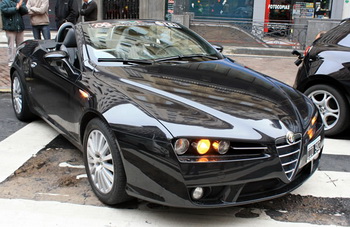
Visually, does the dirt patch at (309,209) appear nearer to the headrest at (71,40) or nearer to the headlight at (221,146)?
the headlight at (221,146)

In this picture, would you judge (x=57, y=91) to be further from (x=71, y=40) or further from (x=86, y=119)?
(x=86, y=119)

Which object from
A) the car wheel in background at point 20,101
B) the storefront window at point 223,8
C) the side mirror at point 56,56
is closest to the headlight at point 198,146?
the side mirror at point 56,56

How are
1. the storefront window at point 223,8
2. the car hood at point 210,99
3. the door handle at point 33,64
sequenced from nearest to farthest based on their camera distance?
the car hood at point 210,99 < the door handle at point 33,64 < the storefront window at point 223,8

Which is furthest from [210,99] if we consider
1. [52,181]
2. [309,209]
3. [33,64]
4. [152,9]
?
[152,9]

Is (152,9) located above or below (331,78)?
above

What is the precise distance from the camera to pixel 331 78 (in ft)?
17.0

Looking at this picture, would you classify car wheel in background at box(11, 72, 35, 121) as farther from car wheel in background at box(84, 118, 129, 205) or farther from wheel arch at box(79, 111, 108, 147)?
car wheel in background at box(84, 118, 129, 205)

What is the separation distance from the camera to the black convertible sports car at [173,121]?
281cm

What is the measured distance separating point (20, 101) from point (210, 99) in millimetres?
3359

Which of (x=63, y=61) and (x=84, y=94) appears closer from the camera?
(x=84, y=94)

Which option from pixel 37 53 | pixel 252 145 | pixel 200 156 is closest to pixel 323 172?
pixel 252 145

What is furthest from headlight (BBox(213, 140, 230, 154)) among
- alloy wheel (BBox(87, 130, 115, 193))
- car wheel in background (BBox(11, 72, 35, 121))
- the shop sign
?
the shop sign

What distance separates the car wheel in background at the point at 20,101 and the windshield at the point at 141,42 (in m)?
1.55

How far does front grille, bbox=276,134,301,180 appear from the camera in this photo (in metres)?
2.96
